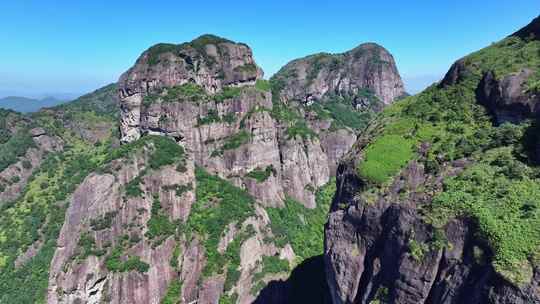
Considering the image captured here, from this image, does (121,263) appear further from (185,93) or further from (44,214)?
(185,93)

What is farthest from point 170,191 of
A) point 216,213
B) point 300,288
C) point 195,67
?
point 195,67

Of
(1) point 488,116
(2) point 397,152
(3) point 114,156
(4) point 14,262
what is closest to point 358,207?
(2) point 397,152

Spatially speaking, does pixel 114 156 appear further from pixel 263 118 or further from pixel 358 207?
pixel 358 207

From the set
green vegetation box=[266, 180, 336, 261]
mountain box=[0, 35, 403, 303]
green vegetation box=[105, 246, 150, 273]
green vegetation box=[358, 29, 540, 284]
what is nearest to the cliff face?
mountain box=[0, 35, 403, 303]

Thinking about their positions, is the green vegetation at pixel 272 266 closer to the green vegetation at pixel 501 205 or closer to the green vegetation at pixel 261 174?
the green vegetation at pixel 261 174

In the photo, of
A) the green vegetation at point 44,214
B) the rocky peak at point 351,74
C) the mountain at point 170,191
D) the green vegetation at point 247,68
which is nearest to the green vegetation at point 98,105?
the mountain at point 170,191

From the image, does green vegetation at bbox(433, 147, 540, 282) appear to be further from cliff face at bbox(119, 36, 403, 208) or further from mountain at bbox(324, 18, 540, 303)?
cliff face at bbox(119, 36, 403, 208)

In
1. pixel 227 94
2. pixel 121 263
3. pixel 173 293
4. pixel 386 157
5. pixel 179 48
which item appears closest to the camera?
pixel 386 157
